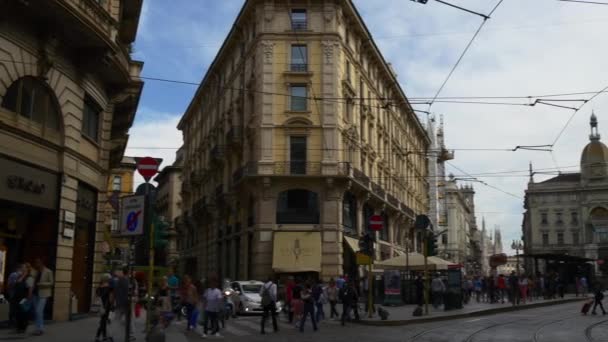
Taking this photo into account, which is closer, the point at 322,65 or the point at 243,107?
the point at 322,65

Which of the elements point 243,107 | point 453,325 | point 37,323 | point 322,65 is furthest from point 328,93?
point 37,323

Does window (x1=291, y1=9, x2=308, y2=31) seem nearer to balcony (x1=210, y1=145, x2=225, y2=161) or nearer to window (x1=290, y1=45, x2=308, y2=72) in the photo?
window (x1=290, y1=45, x2=308, y2=72)

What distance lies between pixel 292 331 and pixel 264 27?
959 inches

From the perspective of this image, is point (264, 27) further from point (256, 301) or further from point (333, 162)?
point (256, 301)

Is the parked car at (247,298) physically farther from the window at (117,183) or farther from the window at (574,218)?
the window at (574,218)

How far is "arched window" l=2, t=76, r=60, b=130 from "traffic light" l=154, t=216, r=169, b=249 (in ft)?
20.3

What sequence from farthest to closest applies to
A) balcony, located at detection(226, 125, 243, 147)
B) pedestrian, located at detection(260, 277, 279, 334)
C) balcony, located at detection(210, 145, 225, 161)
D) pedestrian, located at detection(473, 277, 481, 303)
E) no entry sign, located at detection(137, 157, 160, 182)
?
balcony, located at detection(210, 145, 225, 161) < balcony, located at detection(226, 125, 243, 147) < pedestrian, located at detection(473, 277, 481, 303) < pedestrian, located at detection(260, 277, 279, 334) < no entry sign, located at detection(137, 157, 160, 182)

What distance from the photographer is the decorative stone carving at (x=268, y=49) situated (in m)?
38.5

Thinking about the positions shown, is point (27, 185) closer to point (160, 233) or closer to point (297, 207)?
point (160, 233)

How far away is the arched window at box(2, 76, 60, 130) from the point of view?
1617 cm

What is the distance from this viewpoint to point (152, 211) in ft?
39.8

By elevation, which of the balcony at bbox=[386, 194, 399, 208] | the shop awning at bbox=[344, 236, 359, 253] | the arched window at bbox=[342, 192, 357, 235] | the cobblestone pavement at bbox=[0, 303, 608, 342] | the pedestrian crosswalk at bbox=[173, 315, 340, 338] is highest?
the balcony at bbox=[386, 194, 399, 208]

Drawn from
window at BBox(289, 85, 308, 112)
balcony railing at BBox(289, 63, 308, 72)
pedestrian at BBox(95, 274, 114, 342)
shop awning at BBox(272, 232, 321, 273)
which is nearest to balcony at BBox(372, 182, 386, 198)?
shop awning at BBox(272, 232, 321, 273)

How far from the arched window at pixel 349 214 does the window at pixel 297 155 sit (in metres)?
3.37
